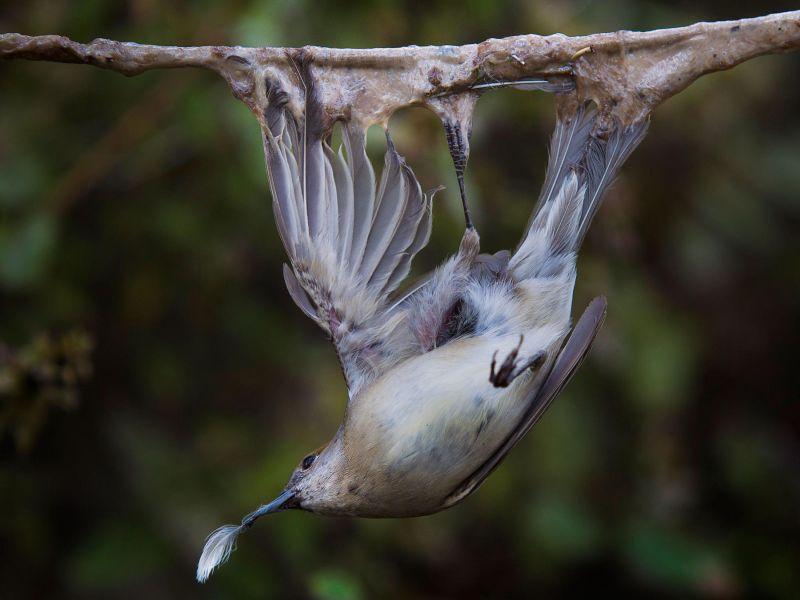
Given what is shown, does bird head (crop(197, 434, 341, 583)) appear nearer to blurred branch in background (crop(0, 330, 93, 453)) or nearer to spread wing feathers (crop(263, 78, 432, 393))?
spread wing feathers (crop(263, 78, 432, 393))

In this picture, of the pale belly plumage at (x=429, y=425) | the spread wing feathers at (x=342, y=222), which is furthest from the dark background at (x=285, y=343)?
the pale belly plumage at (x=429, y=425)

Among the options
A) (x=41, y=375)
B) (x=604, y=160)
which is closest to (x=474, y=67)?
(x=604, y=160)

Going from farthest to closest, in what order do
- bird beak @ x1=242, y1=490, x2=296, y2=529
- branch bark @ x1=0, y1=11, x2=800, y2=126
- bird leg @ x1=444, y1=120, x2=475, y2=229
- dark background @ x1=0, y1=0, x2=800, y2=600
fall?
dark background @ x1=0, y1=0, x2=800, y2=600, bird beak @ x1=242, y1=490, x2=296, y2=529, bird leg @ x1=444, y1=120, x2=475, y2=229, branch bark @ x1=0, y1=11, x2=800, y2=126

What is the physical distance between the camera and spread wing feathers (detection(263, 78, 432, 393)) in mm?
2178

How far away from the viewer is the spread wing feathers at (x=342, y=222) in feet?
7.14

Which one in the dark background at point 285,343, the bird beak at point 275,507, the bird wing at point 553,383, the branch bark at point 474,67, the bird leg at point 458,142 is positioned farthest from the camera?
the dark background at point 285,343

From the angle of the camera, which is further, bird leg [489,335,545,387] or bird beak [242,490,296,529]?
bird beak [242,490,296,529]

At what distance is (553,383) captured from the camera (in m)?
2.34

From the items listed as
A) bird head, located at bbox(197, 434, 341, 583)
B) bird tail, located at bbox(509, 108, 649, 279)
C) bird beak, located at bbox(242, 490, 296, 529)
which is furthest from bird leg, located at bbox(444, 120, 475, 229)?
bird beak, located at bbox(242, 490, 296, 529)

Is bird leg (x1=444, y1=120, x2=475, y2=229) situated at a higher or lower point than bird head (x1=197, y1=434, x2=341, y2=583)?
higher

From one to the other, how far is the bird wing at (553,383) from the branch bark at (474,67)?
1.64ft

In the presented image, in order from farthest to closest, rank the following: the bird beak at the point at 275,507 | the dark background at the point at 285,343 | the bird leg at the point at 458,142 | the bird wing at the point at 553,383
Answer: the dark background at the point at 285,343, the bird beak at the point at 275,507, the bird wing at the point at 553,383, the bird leg at the point at 458,142

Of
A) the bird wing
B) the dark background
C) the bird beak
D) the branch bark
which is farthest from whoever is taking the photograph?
the dark background

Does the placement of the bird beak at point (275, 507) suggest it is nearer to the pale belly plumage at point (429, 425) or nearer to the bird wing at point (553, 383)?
the pale belly plumage at point (429, 425)
